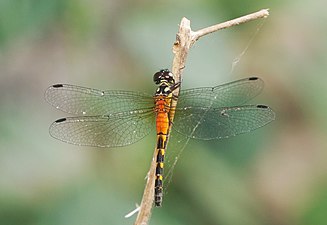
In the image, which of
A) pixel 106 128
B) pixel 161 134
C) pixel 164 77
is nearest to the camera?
pixel 161 134

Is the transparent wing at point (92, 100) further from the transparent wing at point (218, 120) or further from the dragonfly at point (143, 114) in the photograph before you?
the transparent wing at point (218, 120)

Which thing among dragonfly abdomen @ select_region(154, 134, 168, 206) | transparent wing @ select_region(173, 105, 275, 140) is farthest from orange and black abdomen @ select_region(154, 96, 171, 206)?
transparent wing @ select_region(173, 105, 275, 140)

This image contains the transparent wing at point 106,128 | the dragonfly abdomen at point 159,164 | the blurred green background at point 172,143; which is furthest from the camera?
the blurred green background at point 172,143

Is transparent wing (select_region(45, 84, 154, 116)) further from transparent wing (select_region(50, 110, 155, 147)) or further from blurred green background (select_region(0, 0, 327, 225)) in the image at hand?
blurred green background (select_region(0, 0, 327, 225))

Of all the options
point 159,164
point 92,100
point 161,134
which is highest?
point 92,100

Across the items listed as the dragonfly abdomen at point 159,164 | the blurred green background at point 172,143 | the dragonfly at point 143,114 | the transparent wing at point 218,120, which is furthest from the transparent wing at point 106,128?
the blurred green background at point 172,143

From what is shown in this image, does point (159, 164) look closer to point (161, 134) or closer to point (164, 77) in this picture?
point (161, 134)

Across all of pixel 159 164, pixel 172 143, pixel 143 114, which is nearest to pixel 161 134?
pixel 159 164
